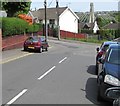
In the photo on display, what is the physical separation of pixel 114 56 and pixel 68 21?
265 ft

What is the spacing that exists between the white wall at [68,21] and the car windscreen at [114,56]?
77458mm

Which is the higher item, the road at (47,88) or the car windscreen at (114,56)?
the car windscreen at (114,56)

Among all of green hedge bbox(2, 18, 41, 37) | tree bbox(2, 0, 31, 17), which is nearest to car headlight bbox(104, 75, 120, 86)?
green hedge bbox(2, 18, 41, 37)

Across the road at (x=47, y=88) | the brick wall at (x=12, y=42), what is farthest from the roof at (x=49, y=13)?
the road at (x=47, y=88)

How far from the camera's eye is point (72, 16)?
9325 cm

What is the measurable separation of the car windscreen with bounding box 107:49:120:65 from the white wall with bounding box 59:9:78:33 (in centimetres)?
7746

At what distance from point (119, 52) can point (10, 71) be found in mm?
6941

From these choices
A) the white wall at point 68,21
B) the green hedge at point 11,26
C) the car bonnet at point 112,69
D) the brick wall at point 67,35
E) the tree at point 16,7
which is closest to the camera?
the car bonnet at point 112,69

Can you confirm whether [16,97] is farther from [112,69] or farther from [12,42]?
[12,42]

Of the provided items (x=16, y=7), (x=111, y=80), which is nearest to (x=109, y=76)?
(x=111, y=80)

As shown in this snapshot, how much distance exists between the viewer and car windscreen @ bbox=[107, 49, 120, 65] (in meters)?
11.2

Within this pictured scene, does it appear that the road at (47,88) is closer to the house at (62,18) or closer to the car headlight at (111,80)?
the car headlight at (111,80)

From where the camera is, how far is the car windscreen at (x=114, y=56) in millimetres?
11250

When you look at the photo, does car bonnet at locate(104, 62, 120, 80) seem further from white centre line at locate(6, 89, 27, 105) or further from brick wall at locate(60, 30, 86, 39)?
brick wall at locate(60, 30, 86, 39)
